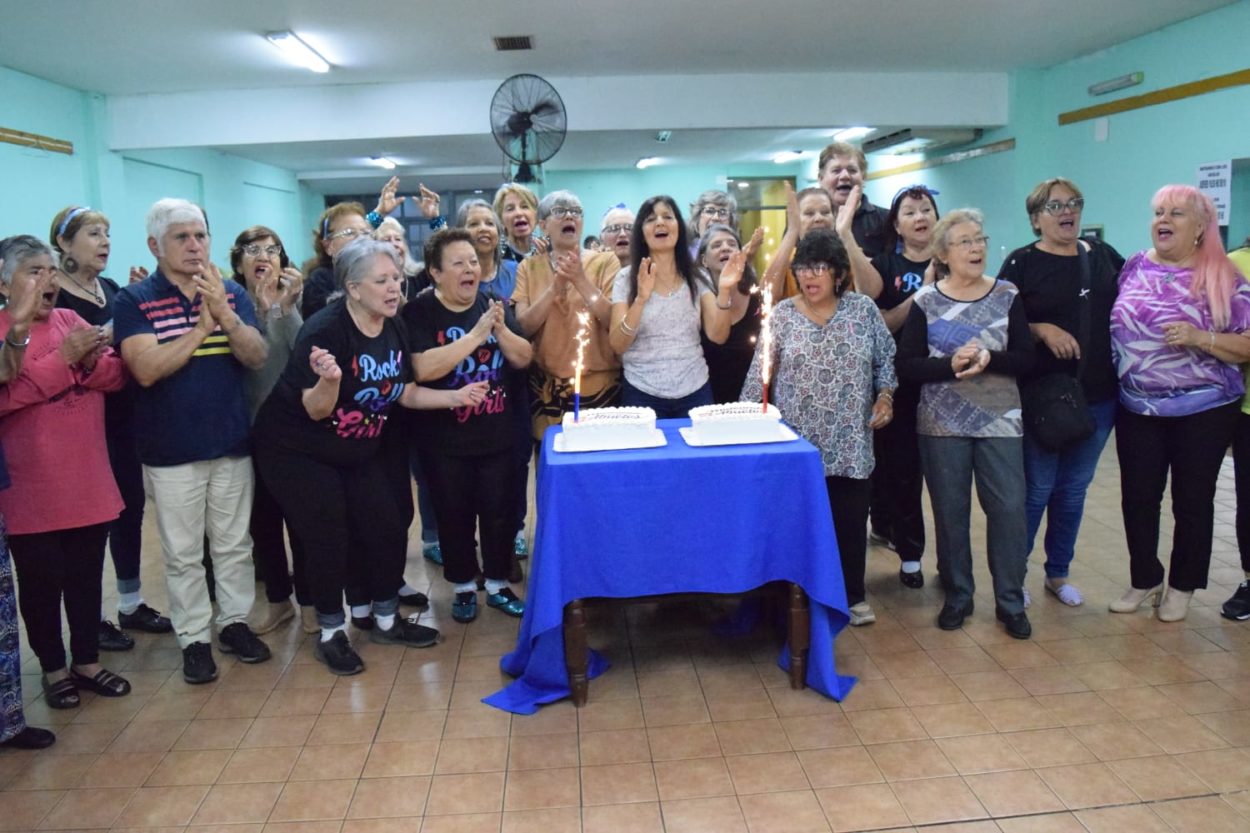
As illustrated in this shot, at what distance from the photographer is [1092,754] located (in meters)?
2.39

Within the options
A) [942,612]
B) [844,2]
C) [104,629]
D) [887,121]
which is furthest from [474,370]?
[887,121]

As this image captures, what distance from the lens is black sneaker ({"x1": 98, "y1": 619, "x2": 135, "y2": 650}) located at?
326cm

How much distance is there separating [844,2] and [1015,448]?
14.0 ft

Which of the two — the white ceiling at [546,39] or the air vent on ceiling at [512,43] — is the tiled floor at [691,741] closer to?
the white ceiling at [546,39]

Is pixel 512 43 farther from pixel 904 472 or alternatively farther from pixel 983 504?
pixel 983 504

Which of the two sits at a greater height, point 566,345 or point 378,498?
point 566,345

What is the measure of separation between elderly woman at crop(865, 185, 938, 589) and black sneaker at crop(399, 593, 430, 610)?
205 centimetres

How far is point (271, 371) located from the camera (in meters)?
3.23

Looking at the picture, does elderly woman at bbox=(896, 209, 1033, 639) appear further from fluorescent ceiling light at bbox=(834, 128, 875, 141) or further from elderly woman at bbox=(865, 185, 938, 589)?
fluorescent ceiling light at bbox=(834, 128, 875, 141)

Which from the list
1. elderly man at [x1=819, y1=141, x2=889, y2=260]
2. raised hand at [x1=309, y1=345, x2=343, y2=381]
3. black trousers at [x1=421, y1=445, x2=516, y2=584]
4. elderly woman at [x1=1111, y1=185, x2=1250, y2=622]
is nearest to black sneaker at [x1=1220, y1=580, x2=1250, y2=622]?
elderly woman at [x1=1111, y1=185, x2=1250, y2=622]

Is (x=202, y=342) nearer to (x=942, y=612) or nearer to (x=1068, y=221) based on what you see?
(x=942, y=612)

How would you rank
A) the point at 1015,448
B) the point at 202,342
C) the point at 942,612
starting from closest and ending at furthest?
the point at 202,342
the point at 1015,448
the point at 942,612

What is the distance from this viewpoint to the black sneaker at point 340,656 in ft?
9.88

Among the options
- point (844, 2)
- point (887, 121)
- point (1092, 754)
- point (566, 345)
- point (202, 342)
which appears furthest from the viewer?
point (887, 121)
